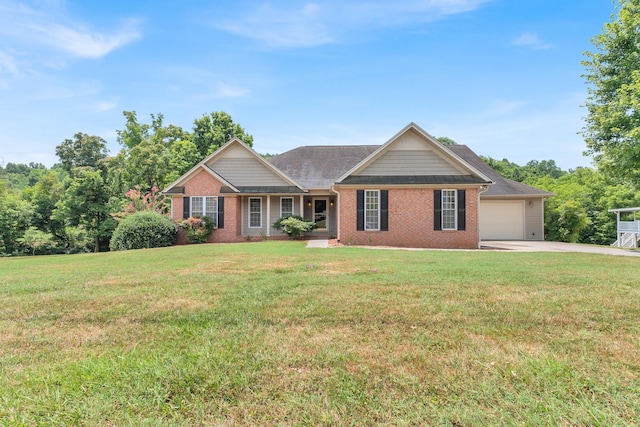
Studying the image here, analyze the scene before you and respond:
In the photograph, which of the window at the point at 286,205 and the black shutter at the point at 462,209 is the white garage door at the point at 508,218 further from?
the window at the point at 286,205

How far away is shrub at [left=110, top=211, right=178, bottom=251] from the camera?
1563cm

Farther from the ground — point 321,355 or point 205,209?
point 205,209

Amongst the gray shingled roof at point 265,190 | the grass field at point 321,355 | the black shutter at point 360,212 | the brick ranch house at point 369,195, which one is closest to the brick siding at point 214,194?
the brick ranch house at point 369,195

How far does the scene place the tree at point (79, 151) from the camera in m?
33.7

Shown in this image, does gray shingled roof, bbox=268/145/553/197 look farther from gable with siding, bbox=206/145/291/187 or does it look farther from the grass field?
the grass field

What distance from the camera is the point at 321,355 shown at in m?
2.87

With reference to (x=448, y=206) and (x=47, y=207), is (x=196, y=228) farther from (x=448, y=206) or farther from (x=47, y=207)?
(x=47, y=207)

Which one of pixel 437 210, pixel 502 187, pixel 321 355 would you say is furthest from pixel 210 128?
pixel 321 355

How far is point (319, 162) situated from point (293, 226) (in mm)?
5747

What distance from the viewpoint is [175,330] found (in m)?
3.51

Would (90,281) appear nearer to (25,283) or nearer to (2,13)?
(25,283)

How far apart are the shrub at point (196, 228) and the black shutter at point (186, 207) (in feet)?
1.83

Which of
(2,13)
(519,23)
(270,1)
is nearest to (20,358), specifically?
(270,1)

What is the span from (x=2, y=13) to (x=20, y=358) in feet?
41.3
